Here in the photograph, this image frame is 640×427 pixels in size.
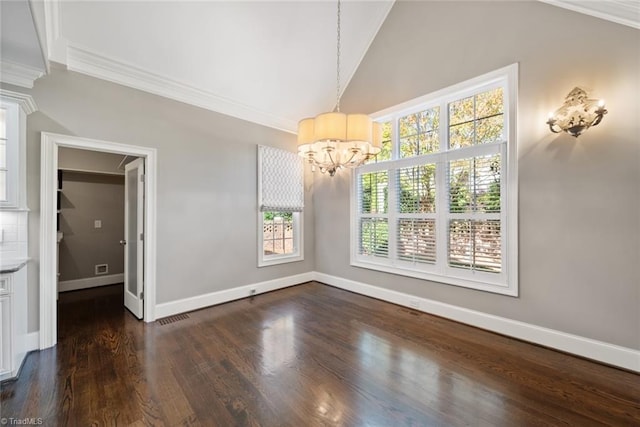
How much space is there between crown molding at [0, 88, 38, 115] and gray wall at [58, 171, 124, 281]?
9.47 feet

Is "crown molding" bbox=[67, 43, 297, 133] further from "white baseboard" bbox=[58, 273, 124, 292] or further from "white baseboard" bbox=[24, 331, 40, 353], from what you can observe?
"white baseboard" bbox=[58, 273, 124, 292]

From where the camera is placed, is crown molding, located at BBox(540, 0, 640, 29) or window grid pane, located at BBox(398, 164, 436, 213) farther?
window grid pane, located at BBox(398, 164, 436, 213)

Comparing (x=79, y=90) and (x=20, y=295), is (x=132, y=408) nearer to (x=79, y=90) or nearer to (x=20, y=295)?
(x=20, y=295)

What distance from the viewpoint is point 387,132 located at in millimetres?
4297

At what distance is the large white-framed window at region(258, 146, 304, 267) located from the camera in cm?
454

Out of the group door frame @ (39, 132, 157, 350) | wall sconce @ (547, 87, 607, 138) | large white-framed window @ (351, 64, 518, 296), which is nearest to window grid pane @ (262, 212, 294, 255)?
large white-framed window @ (351, 64, 518, 296)

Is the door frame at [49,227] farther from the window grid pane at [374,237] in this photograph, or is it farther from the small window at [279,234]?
the window grid pane at [374,237]

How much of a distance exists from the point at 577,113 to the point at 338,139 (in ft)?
7.39

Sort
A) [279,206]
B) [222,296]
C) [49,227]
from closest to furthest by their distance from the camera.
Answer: [49,227]
[222,296]
[279,206]

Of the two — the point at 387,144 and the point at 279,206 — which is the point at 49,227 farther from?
the point at 387,144

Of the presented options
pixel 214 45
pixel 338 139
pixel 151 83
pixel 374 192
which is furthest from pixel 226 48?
pixel 374 192

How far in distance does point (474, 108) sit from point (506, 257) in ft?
6.15

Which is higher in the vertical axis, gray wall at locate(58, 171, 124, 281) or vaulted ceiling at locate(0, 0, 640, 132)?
vaulted ceiling at locate(0, 0, 640, 132)

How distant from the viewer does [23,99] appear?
241cm
